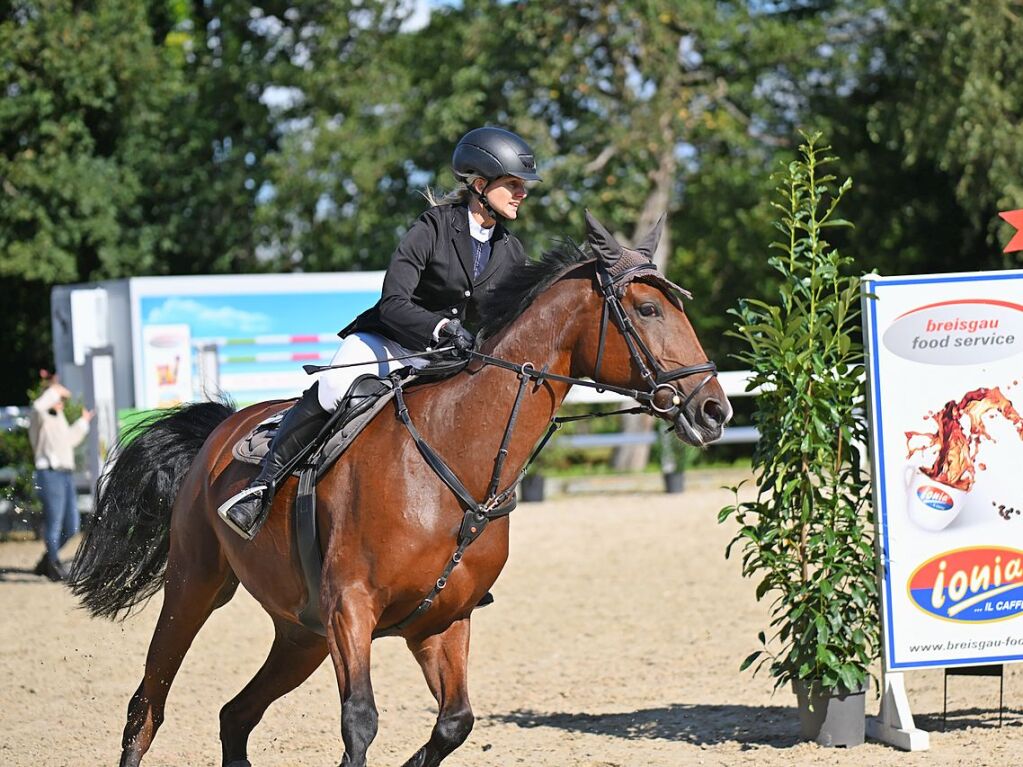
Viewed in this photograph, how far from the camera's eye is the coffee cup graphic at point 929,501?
603cm

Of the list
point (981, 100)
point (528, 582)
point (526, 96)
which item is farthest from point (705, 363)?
point (526, 96)

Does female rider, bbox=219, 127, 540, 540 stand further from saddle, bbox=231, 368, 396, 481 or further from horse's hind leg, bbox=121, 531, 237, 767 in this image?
horse's hind leg, bbox=121, 531, 237, 767

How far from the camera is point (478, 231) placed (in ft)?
16.4

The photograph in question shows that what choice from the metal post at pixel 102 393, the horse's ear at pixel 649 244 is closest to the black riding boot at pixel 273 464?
the horse's ear at pixel 649 244

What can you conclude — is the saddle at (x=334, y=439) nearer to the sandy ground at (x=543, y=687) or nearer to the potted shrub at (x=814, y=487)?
the sandy ground at (x=543, y=687)

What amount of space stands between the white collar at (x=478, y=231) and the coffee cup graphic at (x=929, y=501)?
2409mm

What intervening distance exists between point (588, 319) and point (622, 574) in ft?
25.2

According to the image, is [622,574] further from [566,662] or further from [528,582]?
[566,662]

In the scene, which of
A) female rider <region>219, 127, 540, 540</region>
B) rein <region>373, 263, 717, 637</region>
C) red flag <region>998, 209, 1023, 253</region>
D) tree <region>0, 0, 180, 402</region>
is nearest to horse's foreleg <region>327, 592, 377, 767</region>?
rein <region>373, 263, 717, 637</region>

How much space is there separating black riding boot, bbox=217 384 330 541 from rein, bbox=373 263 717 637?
1.29 feet

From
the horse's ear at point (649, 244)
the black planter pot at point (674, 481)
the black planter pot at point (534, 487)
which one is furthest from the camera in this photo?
the black planter pot at point (674, 481)

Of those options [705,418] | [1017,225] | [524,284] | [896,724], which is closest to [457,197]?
[524,284]

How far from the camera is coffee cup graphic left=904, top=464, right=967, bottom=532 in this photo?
19.8 ft

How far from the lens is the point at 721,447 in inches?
1069
